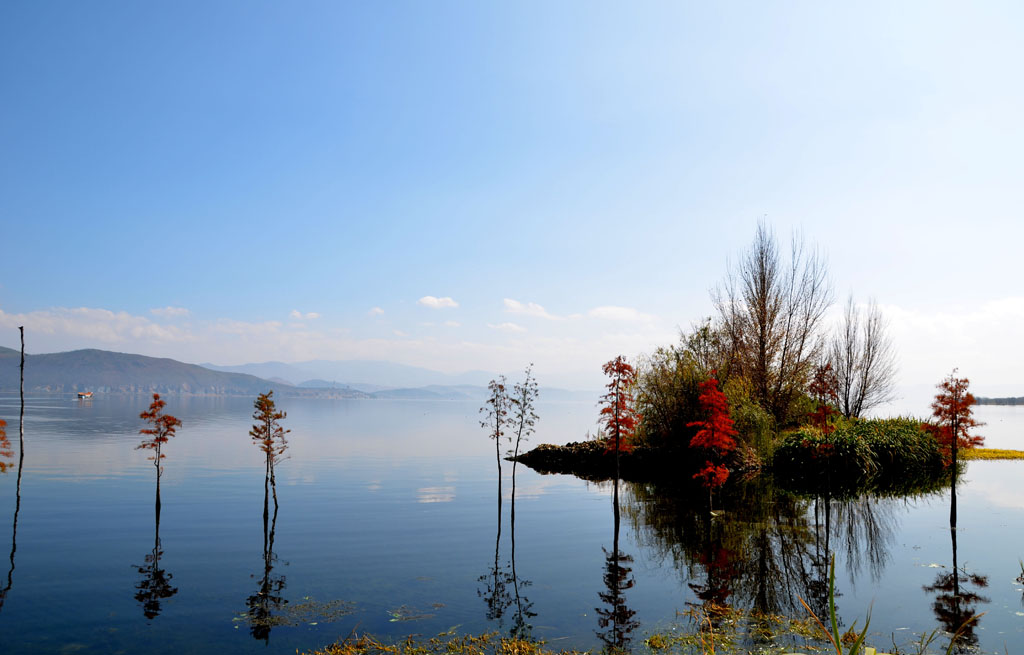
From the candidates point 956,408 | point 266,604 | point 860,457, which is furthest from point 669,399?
point 266,604

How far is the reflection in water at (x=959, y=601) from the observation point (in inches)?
358

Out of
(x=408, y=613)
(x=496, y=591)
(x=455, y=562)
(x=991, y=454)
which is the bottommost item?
(x=991, y=454)

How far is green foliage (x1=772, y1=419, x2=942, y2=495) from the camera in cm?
2602

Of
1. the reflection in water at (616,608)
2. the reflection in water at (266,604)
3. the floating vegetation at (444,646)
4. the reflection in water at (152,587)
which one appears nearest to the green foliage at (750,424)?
the reflection in water at (616,608)

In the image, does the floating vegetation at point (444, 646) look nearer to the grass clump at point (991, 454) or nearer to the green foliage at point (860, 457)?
the green foliage at point (860, 457)

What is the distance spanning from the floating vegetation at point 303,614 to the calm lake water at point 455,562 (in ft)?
0.15

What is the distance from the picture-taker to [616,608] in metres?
10.5

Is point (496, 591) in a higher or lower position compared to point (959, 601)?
lower

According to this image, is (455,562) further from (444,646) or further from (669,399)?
(669,399)

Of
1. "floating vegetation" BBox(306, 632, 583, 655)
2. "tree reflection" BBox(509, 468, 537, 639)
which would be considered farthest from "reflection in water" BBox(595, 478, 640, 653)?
"tree reflection" BBox(509, 468, 537, 639)

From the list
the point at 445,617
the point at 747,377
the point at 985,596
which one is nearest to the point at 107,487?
the point at 445,617

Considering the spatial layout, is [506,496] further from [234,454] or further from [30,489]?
[234,454]

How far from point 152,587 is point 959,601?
47.7 feet

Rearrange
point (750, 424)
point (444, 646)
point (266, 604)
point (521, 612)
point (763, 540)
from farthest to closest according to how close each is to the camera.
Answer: point (750, 424), point (763, 540), point (266, 604), point (521, 612), point (444, 646)
